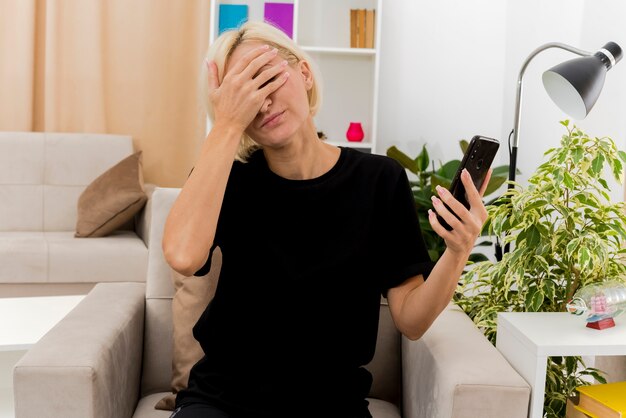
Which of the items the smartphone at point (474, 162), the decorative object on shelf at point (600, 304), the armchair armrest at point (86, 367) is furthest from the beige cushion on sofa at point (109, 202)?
the smartphone at point (474, 162)

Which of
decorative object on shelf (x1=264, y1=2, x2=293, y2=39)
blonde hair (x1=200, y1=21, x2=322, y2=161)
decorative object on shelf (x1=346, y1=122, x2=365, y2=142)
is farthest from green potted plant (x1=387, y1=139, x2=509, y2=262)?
blonde hair (x1=200, y1=21, x2=322, y2=161)

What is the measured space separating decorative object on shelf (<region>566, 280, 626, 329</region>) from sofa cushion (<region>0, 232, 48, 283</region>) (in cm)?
225

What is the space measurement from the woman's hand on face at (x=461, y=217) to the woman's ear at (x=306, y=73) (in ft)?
1.18

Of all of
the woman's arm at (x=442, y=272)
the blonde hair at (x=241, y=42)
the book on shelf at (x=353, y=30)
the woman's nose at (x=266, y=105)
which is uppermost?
the book on shelf at (x=353, y=30)

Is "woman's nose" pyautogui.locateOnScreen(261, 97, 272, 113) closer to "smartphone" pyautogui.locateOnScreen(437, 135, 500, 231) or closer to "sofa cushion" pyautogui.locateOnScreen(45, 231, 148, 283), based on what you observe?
"smartphone" pyautogui.locateOnScreen(437, 135, 500, 231)

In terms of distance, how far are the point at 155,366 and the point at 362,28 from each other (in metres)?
2.59

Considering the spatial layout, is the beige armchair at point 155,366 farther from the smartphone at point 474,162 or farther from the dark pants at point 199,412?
the smartphone at point 474,162

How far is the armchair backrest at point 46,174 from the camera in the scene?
364 centimetres

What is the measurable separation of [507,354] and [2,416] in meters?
1.30

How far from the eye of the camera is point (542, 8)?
348 centimetres

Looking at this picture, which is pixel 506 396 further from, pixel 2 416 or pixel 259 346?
pixel 2 416

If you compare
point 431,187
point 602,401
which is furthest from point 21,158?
point 602,401

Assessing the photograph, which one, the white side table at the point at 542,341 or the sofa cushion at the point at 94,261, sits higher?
the white side table at the point at 542,341

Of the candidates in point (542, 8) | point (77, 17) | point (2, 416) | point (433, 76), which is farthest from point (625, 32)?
point (77, 17)
